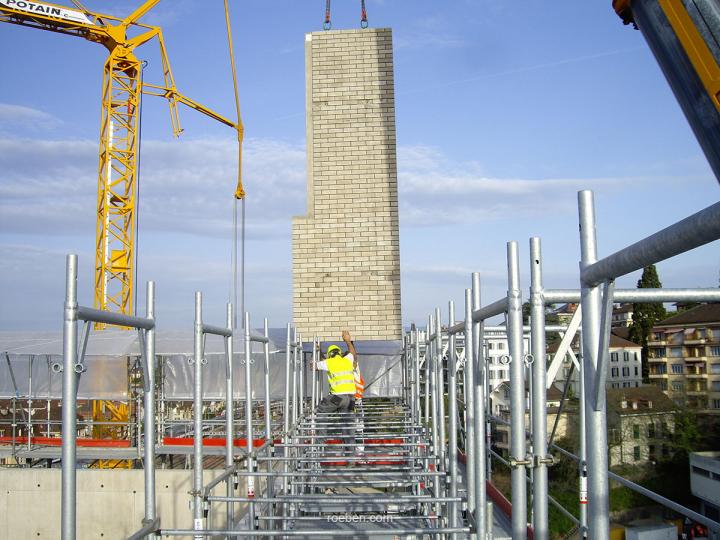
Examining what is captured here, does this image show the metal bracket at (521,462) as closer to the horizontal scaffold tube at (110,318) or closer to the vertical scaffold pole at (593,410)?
the vertical scaffold pole at (593,410)

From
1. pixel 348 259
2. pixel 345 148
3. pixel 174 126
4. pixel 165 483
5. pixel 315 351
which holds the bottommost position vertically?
pixel 165 483

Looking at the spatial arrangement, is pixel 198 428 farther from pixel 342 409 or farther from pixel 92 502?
pixel 92 502

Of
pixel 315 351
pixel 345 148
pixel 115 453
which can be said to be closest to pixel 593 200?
pixel 315 351

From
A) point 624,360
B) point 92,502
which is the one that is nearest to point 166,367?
point 92,502

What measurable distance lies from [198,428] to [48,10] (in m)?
23.0

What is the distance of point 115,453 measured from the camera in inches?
580

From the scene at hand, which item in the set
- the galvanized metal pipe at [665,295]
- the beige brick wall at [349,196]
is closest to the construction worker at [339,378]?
the beige brick wall at [349,196]

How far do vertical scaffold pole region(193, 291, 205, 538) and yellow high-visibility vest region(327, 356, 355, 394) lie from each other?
15.7 feet

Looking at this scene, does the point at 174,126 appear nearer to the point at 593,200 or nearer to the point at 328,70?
the point at 328,70

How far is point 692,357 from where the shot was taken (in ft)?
38.3

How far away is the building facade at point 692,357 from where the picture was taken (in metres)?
7.70

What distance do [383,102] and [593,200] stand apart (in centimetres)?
1165

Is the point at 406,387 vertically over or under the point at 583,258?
under

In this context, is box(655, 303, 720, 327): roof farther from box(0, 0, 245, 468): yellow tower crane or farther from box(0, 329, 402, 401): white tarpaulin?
box(0, 0, 245, 468): yellow tower crane
